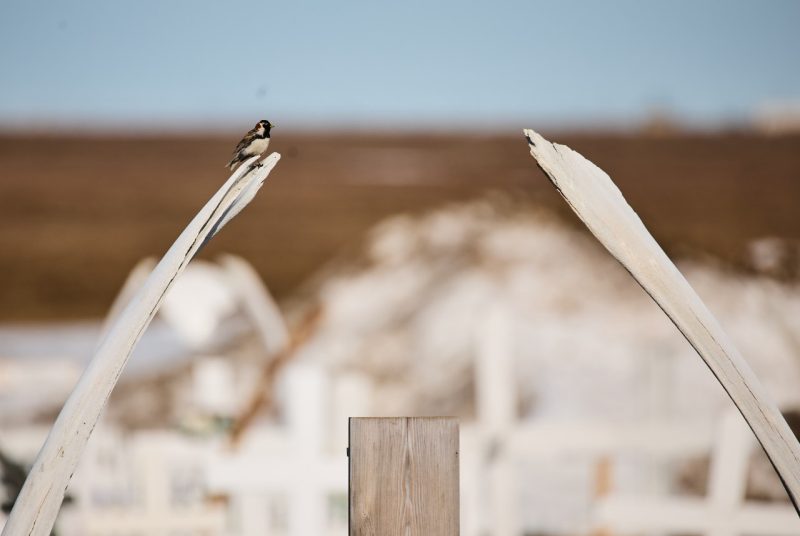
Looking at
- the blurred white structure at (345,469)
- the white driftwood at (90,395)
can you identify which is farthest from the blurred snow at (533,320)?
the white driftwood at (90,395)

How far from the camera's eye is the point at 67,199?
8.72 meters

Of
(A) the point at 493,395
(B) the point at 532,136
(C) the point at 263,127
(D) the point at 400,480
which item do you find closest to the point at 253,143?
(C) the point at 263,127

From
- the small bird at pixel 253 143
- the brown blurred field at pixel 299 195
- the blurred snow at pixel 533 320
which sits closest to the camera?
the small bird at pixel 253 143

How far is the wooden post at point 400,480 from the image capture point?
1340 millimetres

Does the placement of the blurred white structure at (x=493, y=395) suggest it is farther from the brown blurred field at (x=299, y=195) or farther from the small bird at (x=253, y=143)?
the small bird at (x=253, y=143)

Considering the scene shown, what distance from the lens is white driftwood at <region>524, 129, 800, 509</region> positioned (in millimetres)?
1306

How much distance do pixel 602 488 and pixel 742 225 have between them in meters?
4.45

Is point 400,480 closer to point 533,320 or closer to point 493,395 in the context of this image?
point 493,395

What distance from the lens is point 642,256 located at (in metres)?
1.32

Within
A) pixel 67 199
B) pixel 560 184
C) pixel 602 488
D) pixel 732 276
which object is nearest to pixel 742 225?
pixel 732 276

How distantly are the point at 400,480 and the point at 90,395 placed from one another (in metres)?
0.41

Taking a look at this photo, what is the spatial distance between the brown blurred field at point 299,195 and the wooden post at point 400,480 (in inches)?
230

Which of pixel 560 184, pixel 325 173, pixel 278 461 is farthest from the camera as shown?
pixel 325 173

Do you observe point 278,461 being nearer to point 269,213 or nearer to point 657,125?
point 269,213
